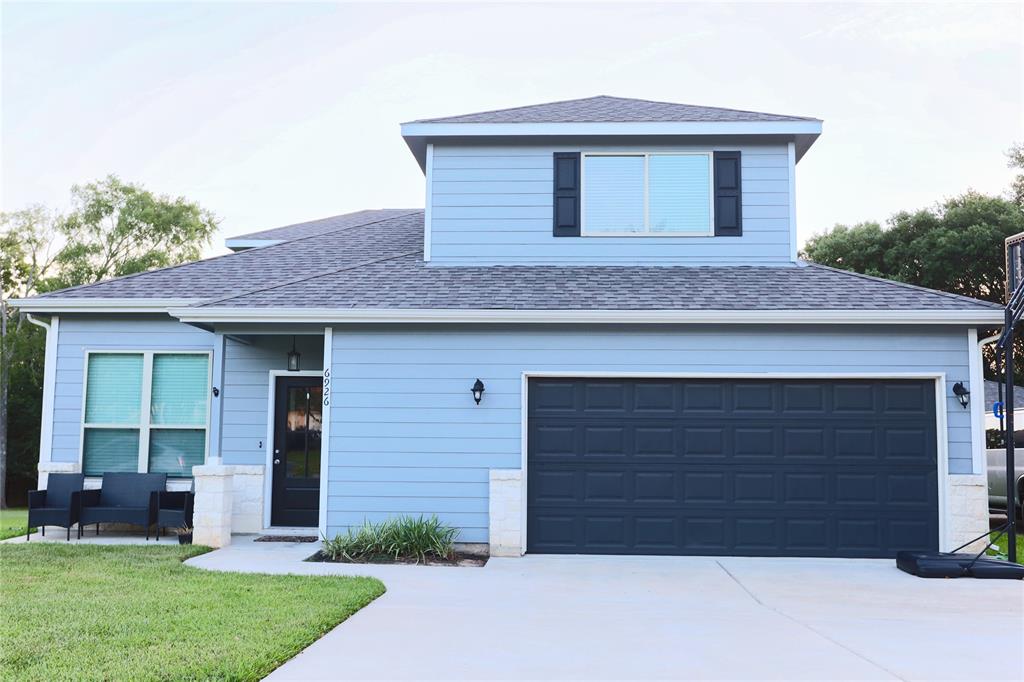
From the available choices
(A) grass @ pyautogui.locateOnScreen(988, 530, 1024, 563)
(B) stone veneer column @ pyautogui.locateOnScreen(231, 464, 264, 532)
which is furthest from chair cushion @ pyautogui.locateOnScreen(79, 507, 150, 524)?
(A) grass @ pyautogui.locateOnScreen(988, 530, 1024, 563)

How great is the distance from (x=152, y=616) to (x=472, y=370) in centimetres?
458

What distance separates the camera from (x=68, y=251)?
25609mm

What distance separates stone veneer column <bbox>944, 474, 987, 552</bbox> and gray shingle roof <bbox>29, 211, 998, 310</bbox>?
194 cm

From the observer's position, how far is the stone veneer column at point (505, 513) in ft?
29.6

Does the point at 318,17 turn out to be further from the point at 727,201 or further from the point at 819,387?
the point at 819,387

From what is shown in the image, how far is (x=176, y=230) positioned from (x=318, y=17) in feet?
52.3

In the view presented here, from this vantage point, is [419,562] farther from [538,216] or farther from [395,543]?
[538,216]

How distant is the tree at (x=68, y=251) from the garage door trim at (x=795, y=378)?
19.1 meters

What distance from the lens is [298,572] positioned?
7801mm

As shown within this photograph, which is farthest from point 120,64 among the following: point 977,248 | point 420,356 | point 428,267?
point 977,248

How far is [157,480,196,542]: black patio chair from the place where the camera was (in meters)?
9.62

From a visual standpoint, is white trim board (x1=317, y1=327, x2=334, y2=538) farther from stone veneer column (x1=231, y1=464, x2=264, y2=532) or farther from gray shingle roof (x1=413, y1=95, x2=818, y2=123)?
gray shingle roof (x1=413, y1=95, x2=818, y2=123)

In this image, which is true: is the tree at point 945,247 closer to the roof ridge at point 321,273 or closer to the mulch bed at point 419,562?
the roof ridge at point 321,273

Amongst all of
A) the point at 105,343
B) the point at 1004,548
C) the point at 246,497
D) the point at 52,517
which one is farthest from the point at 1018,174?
the point at 52,517
